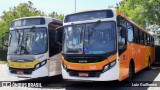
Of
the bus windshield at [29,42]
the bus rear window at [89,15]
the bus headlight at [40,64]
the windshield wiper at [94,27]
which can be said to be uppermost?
the bus rear window at [89,15]

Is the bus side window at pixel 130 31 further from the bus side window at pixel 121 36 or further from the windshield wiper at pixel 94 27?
the windshield wiper at pixel 94 27

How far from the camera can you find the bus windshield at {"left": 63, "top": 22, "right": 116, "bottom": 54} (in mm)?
10594

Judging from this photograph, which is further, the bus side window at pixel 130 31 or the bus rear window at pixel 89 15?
the bus side window at pixel 130 31

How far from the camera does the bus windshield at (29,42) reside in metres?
12.9

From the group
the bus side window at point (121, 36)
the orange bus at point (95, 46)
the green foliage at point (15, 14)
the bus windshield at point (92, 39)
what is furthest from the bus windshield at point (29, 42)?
the green foliage at point (15, 14)

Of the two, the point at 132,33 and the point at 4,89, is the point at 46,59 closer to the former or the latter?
the point at 4,89

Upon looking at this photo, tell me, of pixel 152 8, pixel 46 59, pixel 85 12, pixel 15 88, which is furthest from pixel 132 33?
pixel 152 8

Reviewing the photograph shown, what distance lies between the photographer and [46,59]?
42.2 feet

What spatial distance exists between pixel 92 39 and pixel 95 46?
0.32 meters

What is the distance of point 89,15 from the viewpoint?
11352 millimetres

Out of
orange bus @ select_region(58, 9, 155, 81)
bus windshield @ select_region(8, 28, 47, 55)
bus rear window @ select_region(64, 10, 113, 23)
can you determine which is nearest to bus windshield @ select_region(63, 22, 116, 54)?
orange bus @ select_region(58, 9, 155, 81)

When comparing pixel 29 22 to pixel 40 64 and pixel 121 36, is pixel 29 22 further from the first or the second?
pixel 121 36

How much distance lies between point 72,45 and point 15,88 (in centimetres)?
323

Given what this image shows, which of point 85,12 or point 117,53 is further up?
point 85,12
